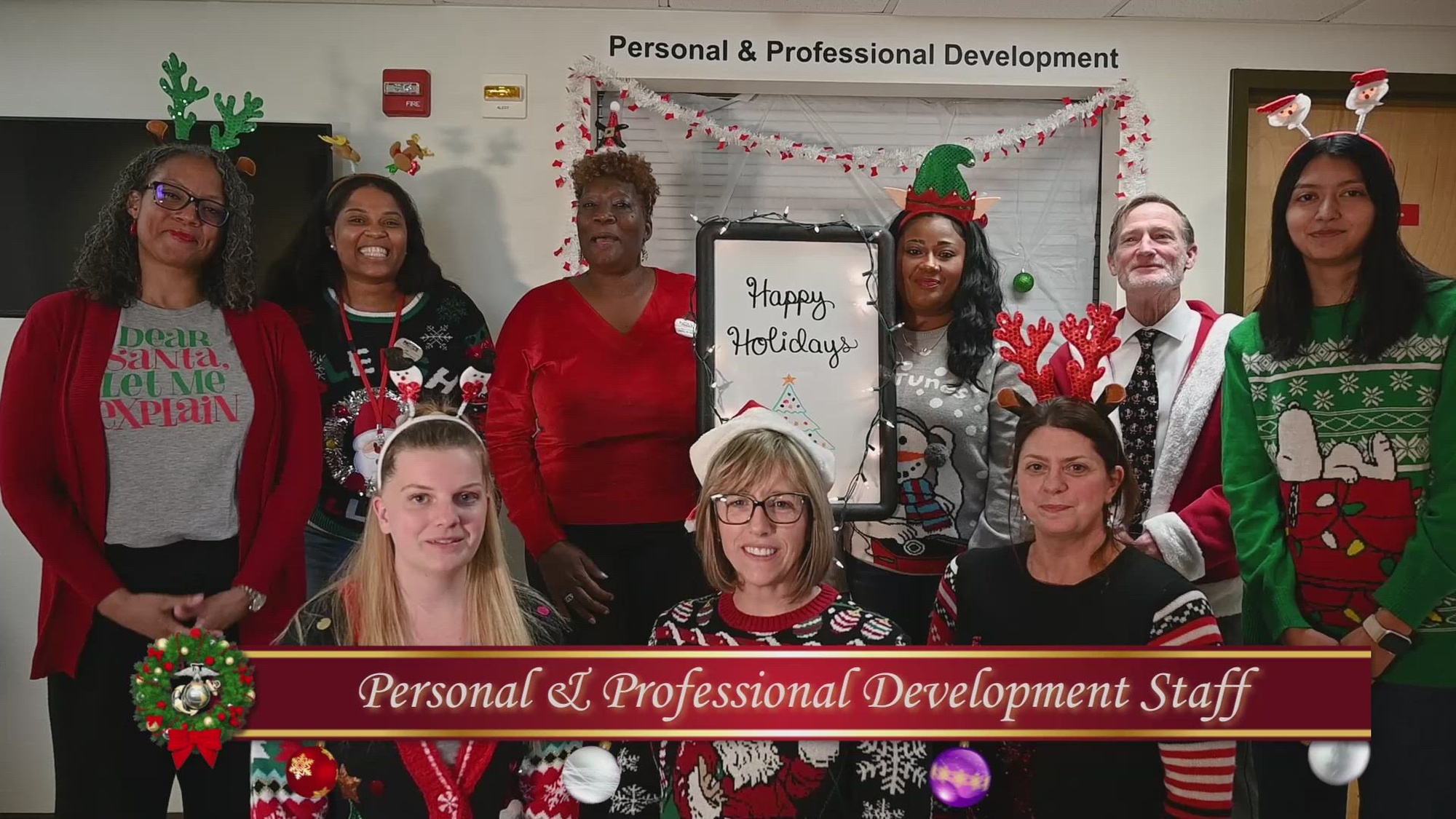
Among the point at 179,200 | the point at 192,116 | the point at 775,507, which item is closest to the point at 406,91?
the point at 192,116

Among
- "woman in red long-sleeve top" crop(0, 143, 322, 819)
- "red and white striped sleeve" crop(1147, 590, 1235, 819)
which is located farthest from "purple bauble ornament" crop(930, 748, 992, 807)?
"woman in red long-sleeve top" crop(0, 143, 322, 819)

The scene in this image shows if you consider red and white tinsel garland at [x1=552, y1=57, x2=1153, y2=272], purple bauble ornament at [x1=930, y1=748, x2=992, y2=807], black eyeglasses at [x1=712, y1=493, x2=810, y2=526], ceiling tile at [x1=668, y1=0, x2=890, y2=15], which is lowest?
purple bauble ornament at [x1=930, y1=748, x2=992, y2=807]

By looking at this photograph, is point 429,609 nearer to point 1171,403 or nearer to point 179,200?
point 179,200

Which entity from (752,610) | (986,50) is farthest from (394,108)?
(752,610)

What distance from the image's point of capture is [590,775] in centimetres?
172

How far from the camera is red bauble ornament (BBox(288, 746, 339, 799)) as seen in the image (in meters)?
1.61

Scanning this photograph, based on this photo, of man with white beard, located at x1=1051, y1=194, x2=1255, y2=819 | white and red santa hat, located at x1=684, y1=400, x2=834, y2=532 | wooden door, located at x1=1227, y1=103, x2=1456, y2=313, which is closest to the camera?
white and red santa hat, located at x1=684, y1=400, x2=834, y2=532

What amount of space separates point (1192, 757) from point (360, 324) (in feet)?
6.74

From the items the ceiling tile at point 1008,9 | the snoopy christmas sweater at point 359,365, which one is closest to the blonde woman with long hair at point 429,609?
the snoopy christmas sweater at point 359,365

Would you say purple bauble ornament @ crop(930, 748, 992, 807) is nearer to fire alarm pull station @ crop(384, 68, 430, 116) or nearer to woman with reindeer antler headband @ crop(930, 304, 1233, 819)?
woman with reindeer antler headband @ crop(930, 304, 1233, 819)

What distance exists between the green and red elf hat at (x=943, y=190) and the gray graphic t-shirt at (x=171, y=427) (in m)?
1.55

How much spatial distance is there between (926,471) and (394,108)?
2.02 metres

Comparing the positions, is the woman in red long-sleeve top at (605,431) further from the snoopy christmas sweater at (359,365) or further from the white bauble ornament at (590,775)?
the white bauble ornament at (590,775)

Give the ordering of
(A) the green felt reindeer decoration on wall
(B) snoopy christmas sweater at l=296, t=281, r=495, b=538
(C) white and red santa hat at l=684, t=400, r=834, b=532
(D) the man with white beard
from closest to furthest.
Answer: (C) white and red santa hat at l=684, t=400, r=834, b=532, (D) the man with white beard, (A) the green felt reindeer decoration on wall, (B) snoopy christmas sweater at l=296, t=281, r=495, b=538
